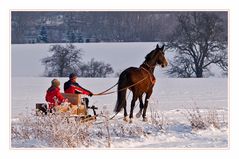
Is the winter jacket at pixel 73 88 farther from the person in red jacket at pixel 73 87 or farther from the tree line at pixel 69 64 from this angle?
the tree line at pixel 69 64

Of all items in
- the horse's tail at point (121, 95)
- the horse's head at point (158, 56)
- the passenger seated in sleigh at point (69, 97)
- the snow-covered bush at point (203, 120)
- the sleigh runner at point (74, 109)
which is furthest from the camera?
the horse's tail at point (121, 95)

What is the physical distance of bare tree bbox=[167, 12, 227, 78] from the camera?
1753 centimetres

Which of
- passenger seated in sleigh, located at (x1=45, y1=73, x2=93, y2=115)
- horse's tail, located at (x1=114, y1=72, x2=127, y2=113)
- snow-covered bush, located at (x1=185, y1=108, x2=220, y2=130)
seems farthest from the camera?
horse's tail, located at (x1=114, y1=72, x2=127, y2=113)

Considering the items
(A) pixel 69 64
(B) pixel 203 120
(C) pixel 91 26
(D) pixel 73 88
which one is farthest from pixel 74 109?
(B) pixel 203 120

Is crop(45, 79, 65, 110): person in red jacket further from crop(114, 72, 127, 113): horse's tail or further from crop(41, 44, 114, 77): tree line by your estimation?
crop(114, 72, 127, 113): horse's tail

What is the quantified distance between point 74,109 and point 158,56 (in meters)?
1.67

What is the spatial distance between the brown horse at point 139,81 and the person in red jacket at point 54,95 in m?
1.03

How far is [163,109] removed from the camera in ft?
59.3

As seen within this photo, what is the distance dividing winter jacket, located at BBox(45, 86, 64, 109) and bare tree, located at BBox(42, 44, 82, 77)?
11.5 inches

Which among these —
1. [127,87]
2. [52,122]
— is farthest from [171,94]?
[52,122]

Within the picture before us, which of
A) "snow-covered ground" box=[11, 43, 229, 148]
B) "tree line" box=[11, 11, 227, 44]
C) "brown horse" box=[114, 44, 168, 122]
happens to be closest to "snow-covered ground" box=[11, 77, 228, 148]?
"snow-covered ground" box=[11, 43, 229, 148]

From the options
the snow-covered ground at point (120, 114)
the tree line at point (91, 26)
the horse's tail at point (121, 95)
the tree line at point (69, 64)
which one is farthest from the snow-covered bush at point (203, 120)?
the tree line at point (69, 64)

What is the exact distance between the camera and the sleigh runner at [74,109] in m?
17.3
